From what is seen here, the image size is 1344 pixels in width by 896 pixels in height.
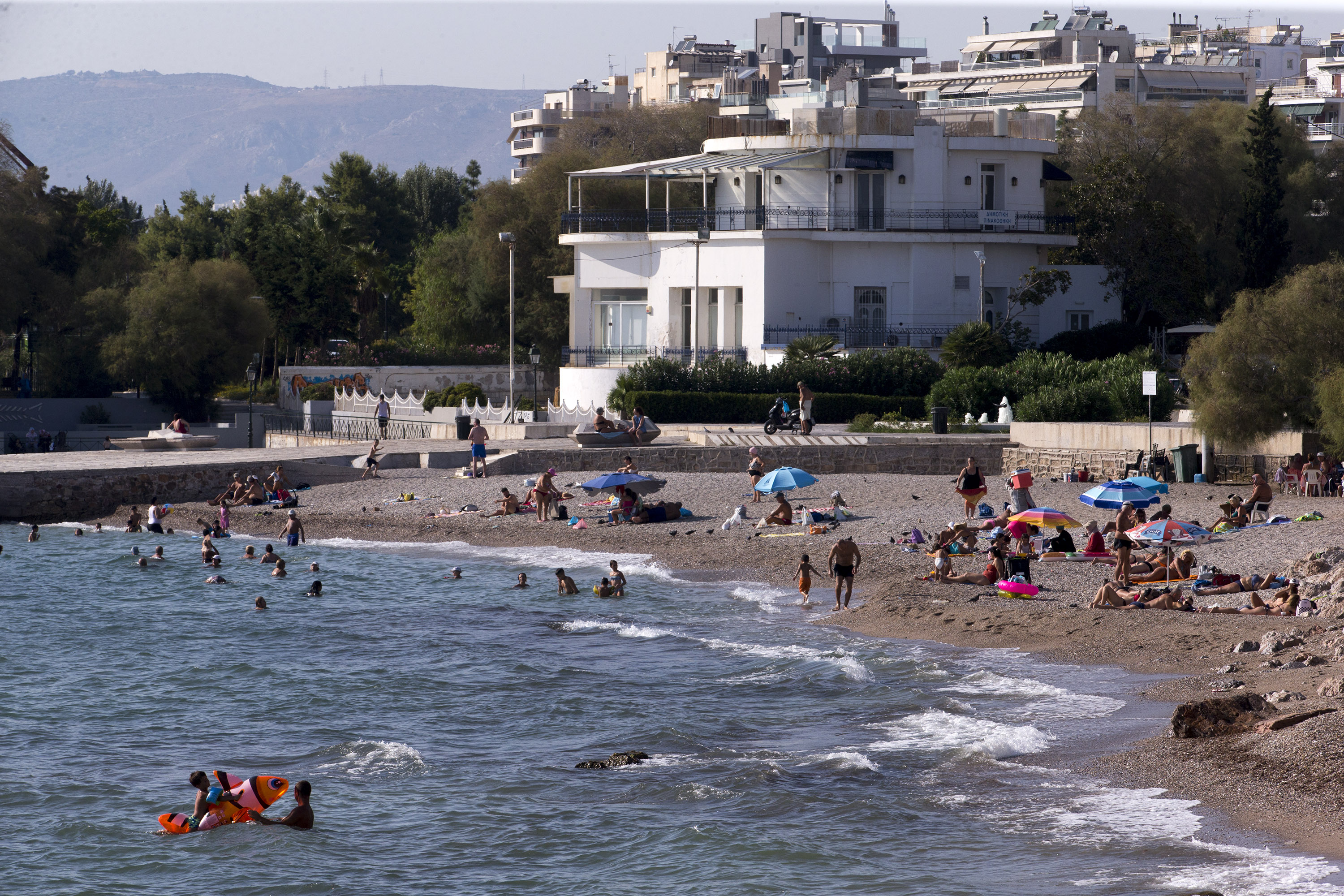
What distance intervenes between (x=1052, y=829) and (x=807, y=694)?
17.9ft

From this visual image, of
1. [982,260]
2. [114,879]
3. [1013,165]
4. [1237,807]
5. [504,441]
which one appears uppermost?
[1013,165]

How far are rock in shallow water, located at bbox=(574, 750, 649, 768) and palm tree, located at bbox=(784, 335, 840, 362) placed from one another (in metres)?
27.7

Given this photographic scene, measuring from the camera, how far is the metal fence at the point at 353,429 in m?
42.2

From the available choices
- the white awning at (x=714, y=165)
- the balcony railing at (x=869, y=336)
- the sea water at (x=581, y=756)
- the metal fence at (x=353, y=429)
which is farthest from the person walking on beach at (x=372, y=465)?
the white awning at (x=714, y=165)

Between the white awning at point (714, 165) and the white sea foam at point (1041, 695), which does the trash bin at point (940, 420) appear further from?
the white sea foam at point (1041, 695)

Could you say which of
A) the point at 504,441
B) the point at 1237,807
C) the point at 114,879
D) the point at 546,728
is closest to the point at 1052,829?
the point at 1237,807

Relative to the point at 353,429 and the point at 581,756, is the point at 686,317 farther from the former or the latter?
the point at 581,756

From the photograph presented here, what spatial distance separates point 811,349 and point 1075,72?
61.1 meters

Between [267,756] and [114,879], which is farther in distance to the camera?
[267,756]

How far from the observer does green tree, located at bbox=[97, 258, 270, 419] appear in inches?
2034

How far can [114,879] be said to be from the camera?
1313 cm

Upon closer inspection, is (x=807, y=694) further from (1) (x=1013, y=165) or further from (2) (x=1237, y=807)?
(1) (x=1013, y=165)

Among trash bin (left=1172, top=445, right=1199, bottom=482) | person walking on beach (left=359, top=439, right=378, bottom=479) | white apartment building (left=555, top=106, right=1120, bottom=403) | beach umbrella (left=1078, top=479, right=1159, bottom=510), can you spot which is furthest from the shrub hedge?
beach umbrella (left=1078, top=479, right=1159, bottom=510)

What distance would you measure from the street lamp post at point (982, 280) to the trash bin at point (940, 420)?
37.9 feet
